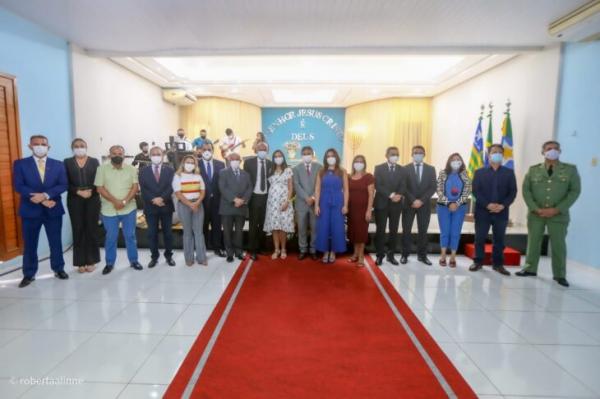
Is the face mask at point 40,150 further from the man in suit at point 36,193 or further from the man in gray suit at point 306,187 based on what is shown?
the man in gray suit at point 306,187

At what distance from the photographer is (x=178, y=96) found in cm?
927

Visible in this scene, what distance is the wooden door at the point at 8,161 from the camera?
432 cm

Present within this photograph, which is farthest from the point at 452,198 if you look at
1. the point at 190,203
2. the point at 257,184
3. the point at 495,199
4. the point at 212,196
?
the point at 190,203

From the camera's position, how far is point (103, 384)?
2.09m

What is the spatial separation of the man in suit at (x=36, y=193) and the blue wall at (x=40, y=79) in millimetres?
1003

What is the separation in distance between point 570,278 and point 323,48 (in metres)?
4.82

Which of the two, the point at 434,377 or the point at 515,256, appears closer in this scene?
the point at 434,377

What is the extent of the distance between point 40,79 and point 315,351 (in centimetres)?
534

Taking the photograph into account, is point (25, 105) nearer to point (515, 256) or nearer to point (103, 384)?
point (103, 384)

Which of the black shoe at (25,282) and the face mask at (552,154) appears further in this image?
the face mask at (552,154)

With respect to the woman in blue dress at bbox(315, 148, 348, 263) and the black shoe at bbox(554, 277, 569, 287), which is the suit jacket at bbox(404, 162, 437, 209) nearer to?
the woman in blue dress at bbox(315, 148, 348, 263)

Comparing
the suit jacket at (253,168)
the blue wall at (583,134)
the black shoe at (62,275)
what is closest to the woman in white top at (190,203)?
the suit jacket at (253,168)

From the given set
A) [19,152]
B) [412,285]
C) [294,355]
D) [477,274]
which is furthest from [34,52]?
[477,274]

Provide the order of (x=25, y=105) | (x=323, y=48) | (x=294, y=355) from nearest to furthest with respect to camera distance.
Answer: (x=294, y=355) < (x=25, y=105) < (x=323, y=48)
